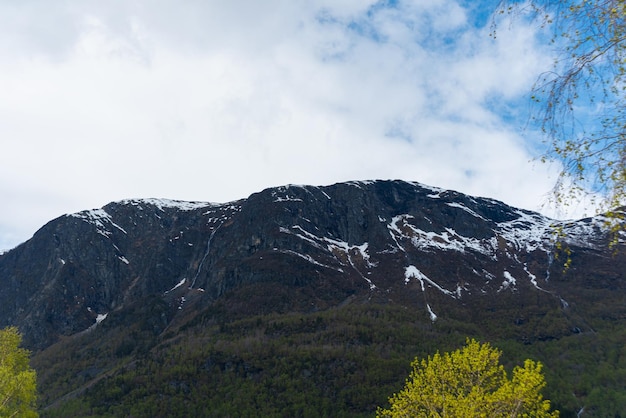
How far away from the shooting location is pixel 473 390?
2088 centimetres

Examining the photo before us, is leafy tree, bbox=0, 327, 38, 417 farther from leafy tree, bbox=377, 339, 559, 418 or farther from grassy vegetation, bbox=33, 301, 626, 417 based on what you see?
grassy vegetation, bbox=33, 301, 626, 417

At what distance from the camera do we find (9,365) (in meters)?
30.5

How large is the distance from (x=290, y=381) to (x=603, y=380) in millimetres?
110590

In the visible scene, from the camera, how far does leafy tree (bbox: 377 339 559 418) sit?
801 inches

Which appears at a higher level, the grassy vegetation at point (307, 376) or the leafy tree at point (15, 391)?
the leafy tree at point (15, 391)

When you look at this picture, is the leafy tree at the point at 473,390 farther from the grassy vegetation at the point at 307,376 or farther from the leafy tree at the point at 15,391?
the grassy vegetation at the point at 307,376

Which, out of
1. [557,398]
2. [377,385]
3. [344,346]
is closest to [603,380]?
[557,398]

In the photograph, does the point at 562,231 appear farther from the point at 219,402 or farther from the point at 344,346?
the point at 344,346

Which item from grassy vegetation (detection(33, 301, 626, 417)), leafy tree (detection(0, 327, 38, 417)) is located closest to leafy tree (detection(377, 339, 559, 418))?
leafy tree (detection(0, 327, 38, 417))

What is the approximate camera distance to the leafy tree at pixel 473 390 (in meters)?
20.3

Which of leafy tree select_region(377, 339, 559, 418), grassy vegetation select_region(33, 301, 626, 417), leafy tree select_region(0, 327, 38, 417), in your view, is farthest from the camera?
grassy vegetation select_region(33, 301, 626, 417)

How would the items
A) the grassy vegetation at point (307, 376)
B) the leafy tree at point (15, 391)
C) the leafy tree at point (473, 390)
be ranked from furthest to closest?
the grassy vegetation at point (307, 376)
the leafy tree at point (15, 391)
the leafy tree at point (473, 390)

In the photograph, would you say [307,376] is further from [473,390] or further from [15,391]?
[473,390]

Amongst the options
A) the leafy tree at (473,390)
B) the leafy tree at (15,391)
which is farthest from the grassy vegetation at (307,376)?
the leafy tree at (473,390)
